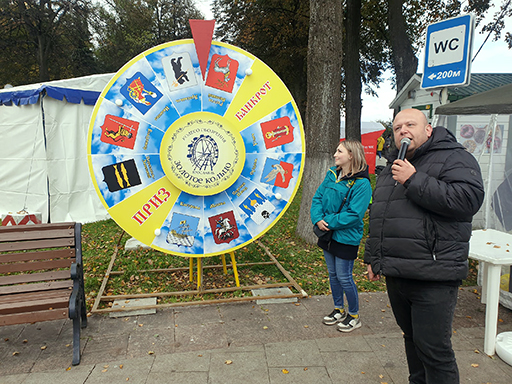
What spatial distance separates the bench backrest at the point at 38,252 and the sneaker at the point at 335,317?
253 cm

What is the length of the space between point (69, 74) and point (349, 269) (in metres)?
25.3

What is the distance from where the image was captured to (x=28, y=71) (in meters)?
23.5

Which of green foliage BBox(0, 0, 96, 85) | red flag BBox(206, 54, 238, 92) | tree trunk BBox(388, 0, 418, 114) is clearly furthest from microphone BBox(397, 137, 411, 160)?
green foliage BBox(0, 0, 96, 85)

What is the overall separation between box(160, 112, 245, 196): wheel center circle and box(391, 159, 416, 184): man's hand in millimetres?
2245

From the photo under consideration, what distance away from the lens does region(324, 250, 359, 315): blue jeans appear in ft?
12.1

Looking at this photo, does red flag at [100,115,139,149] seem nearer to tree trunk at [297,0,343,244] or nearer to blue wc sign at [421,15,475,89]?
tree trunk at [297,0,343,244]

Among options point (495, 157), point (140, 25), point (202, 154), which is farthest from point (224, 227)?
point (140, 25)

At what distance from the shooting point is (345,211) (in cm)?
360

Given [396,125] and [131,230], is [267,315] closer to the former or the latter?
[131,230]

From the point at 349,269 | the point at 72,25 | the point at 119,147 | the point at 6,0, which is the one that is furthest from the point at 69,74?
the point at 349,269

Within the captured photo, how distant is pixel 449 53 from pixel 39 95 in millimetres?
7844

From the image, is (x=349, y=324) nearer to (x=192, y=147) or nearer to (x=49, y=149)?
(x=192, y=147)

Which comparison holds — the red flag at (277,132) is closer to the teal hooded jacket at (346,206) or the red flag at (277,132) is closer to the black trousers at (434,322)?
the teal hooded jacket at (346,206)

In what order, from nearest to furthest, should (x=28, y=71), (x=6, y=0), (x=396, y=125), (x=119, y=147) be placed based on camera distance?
(x=396, y=125)
(x=119, y=147)
(x=6, y=0)
(x=28, y=71)
